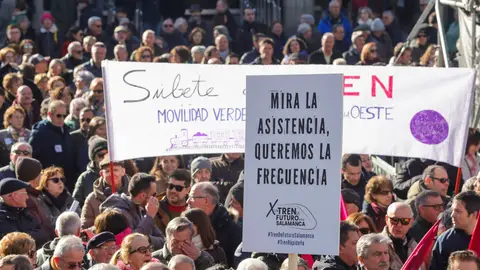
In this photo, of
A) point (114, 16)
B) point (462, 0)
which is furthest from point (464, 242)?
point (114, 16)

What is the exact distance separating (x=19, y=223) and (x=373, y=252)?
3173mm

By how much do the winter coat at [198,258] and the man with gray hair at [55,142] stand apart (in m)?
5.09

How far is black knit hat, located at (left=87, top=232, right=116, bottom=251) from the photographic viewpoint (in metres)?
10.2

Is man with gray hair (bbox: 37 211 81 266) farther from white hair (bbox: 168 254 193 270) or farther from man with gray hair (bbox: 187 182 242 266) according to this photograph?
white hair (bbox: 168 254 193 270)

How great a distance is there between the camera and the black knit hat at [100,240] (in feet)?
33.5

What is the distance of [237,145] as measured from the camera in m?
12.6

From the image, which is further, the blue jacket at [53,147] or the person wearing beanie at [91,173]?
the blue jacket at [53,147]

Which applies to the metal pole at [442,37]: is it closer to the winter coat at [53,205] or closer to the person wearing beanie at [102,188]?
the person wearing beanie at [102,188]

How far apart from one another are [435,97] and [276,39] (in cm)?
1263

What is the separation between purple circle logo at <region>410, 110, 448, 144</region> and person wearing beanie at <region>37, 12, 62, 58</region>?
13135 millimetres

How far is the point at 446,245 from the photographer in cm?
1051

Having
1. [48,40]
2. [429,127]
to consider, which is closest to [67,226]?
[429,127]

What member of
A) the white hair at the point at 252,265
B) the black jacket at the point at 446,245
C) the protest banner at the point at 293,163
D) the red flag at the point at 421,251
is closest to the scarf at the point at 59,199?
the red flag at the point at 421,251

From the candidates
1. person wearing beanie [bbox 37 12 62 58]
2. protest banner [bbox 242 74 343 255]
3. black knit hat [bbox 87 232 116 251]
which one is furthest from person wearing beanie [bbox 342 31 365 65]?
protest banner [bbox 242 74 343 255]
